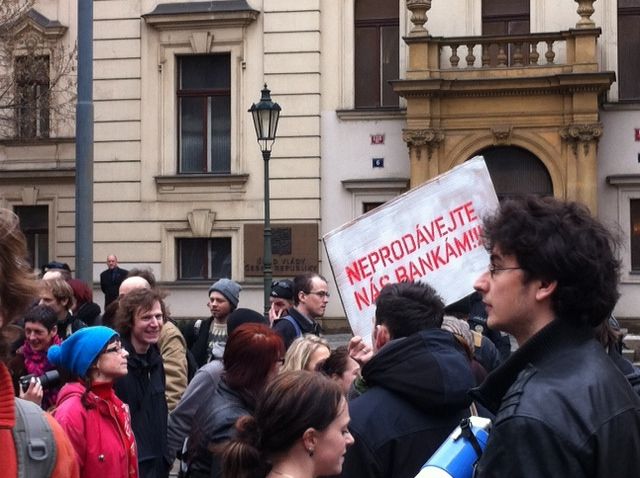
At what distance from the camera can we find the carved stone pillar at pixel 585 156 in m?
23.0

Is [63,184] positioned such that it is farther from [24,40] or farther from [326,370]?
[326,370]

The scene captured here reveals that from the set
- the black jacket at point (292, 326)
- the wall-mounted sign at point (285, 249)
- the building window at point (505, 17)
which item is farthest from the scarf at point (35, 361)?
the building window at point (505, 17)

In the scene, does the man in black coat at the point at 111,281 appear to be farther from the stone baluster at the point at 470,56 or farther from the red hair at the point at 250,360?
the red hair at the point at 250,360

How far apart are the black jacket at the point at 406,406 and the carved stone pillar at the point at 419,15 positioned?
19450mm

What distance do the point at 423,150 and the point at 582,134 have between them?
114 inches

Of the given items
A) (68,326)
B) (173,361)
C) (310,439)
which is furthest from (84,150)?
(310,439)

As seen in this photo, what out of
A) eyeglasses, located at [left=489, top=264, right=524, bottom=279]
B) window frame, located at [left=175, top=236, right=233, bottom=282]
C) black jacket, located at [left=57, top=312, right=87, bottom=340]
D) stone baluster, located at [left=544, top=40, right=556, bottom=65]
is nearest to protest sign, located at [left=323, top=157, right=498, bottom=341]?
black jacket, located at [left=57, top=312, right=87, bottom=340]

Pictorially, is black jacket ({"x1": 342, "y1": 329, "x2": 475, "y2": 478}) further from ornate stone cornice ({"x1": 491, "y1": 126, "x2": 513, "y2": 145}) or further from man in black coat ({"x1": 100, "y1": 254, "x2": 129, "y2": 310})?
ornate stone cornice ({"x1": 491, "y1": 126, "x2": 513, "y2": 145})

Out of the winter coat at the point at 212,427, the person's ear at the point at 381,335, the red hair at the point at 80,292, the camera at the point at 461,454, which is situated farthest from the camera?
the red hair at the point at 80,292

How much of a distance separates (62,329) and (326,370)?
368 cm

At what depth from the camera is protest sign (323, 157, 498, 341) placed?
7.89 m

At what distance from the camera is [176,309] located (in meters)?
25.5

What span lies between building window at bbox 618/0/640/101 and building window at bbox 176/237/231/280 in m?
8.22

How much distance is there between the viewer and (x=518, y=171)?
23922 mm
